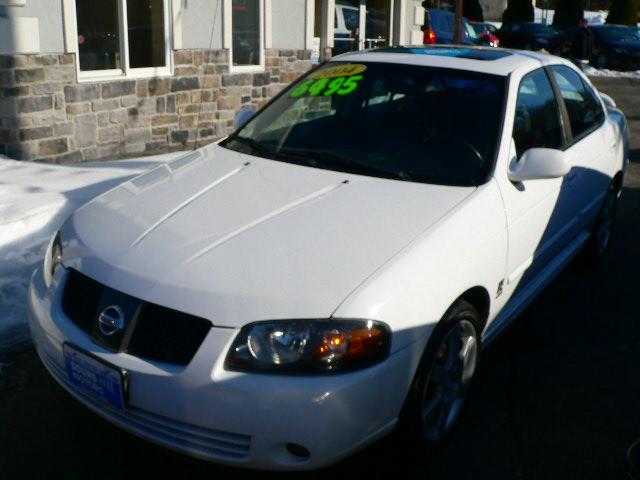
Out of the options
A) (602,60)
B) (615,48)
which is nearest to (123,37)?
(615,48)

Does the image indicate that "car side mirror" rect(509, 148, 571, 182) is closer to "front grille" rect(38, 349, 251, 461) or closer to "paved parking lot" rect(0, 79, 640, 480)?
"paved parking lot" rect(0, 79, 640, 480)

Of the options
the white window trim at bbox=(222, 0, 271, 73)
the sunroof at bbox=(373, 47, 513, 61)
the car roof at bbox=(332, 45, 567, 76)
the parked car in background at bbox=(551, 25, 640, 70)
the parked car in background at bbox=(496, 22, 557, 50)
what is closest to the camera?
the car roof at bbox=(332, 45, 567, 76)

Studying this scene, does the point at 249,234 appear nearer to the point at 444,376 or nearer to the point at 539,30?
the point at 444,376

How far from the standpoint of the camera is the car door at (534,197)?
3793 mm

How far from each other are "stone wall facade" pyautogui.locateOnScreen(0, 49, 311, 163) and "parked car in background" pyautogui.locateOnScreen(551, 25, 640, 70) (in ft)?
51.0

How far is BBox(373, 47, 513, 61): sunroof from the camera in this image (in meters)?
4.54

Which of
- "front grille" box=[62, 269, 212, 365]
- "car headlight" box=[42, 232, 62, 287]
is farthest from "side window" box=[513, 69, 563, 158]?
"car headlight" box=[42, 232, 62, 287]

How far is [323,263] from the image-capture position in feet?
9.74

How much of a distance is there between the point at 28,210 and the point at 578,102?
3.71 m

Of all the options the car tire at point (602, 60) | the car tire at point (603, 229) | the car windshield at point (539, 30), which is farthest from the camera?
the car windshield at point (539, 30)

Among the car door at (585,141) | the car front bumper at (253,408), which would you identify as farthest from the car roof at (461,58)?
the car front bumper at (253,408)

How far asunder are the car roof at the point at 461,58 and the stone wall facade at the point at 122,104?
428cm

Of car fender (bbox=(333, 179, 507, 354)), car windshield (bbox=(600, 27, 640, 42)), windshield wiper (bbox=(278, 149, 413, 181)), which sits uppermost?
car windshield (bbox=(600, 27, 640, 42))

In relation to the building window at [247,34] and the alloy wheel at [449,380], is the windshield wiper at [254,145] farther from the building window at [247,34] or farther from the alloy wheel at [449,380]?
the building window at [247,34]
